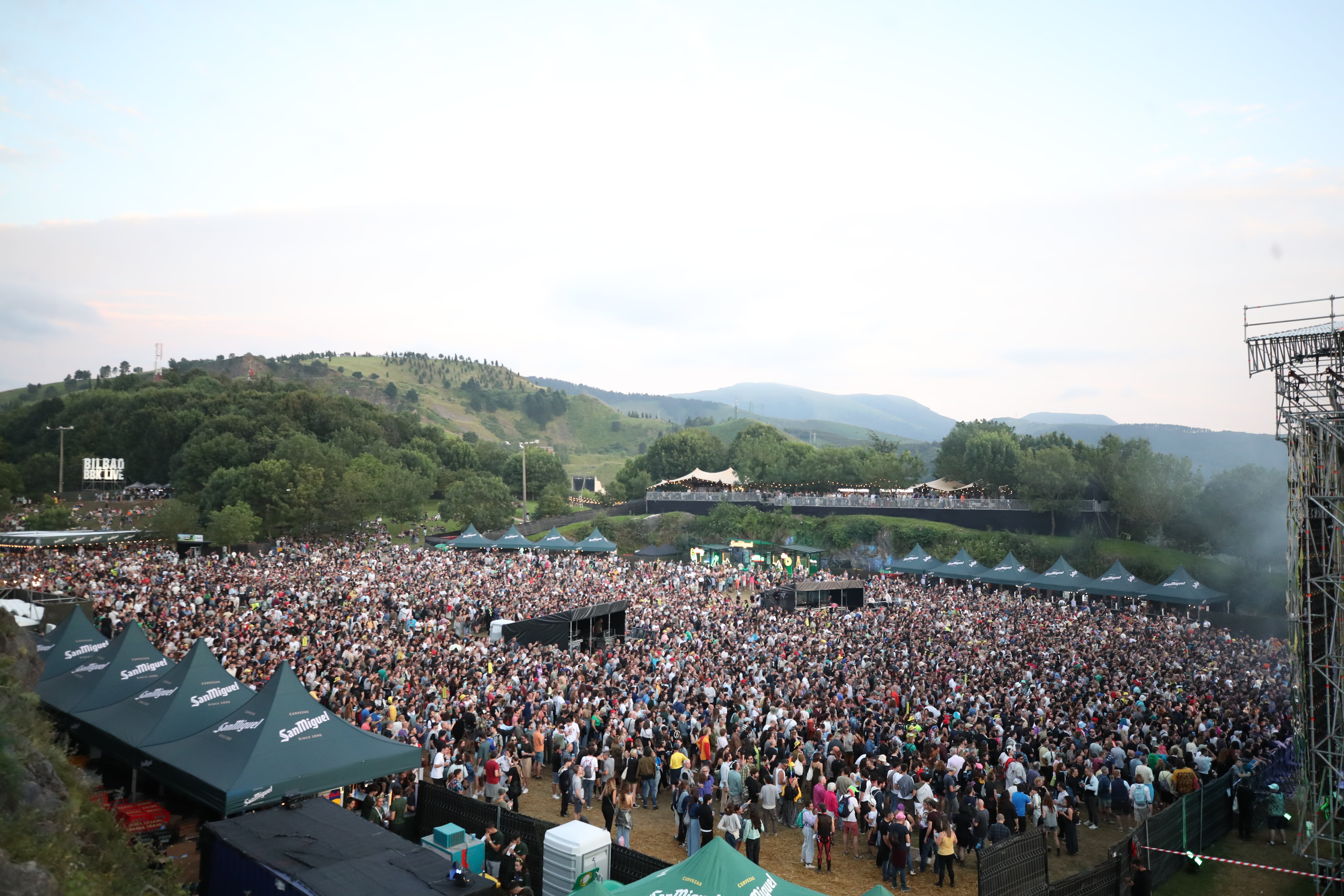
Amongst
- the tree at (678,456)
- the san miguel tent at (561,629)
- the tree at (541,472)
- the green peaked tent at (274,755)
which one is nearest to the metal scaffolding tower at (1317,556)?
the green peaked tent at (274,755)

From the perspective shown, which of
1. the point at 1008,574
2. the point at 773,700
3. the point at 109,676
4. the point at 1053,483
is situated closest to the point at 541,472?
the point at 1053,483

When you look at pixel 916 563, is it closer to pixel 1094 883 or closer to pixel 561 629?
pixel 561 629

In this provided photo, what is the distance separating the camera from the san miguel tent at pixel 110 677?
1308 centimetres

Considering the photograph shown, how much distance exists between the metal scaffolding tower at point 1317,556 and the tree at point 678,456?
238 ft

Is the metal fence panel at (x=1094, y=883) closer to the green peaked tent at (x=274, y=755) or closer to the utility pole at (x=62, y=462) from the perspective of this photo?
the green peaked tent at (x=274, y=755)

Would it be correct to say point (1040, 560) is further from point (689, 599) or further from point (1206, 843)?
point (1206, 843)

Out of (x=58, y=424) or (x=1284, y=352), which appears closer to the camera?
(x=1284, y=352)

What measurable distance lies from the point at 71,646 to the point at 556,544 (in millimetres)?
29738

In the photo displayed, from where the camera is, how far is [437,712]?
47.2 ft

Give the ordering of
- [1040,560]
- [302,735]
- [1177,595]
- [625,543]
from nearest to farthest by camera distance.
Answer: [302,735] → [1177,595] → [1040,560] → [625,543]

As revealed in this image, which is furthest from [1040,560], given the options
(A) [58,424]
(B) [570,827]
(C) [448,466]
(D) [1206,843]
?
(A) [58,424]

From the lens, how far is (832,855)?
38.1ft

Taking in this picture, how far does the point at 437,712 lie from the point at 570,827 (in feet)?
20.8

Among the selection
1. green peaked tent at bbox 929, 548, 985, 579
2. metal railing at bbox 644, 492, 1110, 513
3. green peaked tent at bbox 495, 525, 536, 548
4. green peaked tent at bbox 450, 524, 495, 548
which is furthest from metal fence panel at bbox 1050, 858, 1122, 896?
metal railing at bbox 644, 492, 1110, 513
